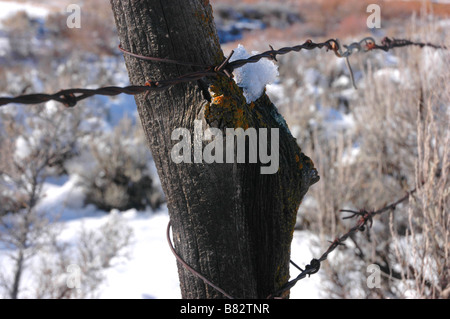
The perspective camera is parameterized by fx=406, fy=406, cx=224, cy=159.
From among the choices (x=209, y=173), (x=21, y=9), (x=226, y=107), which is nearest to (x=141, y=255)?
(x=209, y=173)

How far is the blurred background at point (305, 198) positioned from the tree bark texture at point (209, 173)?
3.38 feet

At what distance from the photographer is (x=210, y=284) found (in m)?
1.04

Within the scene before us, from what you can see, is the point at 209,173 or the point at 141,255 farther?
the point at 141,255

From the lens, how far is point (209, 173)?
38.3 inches

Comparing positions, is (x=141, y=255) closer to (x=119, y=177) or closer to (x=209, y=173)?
(x=119, y=177)

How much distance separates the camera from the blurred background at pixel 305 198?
240 cm

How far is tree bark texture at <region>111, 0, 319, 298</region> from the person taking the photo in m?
0.93

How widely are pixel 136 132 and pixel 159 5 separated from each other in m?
5.21

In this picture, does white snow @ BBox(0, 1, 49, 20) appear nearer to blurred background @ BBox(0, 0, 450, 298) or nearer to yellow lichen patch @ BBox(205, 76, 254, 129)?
blurred background @ BBox(0, 0, 450, 298)

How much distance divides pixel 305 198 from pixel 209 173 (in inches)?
128
